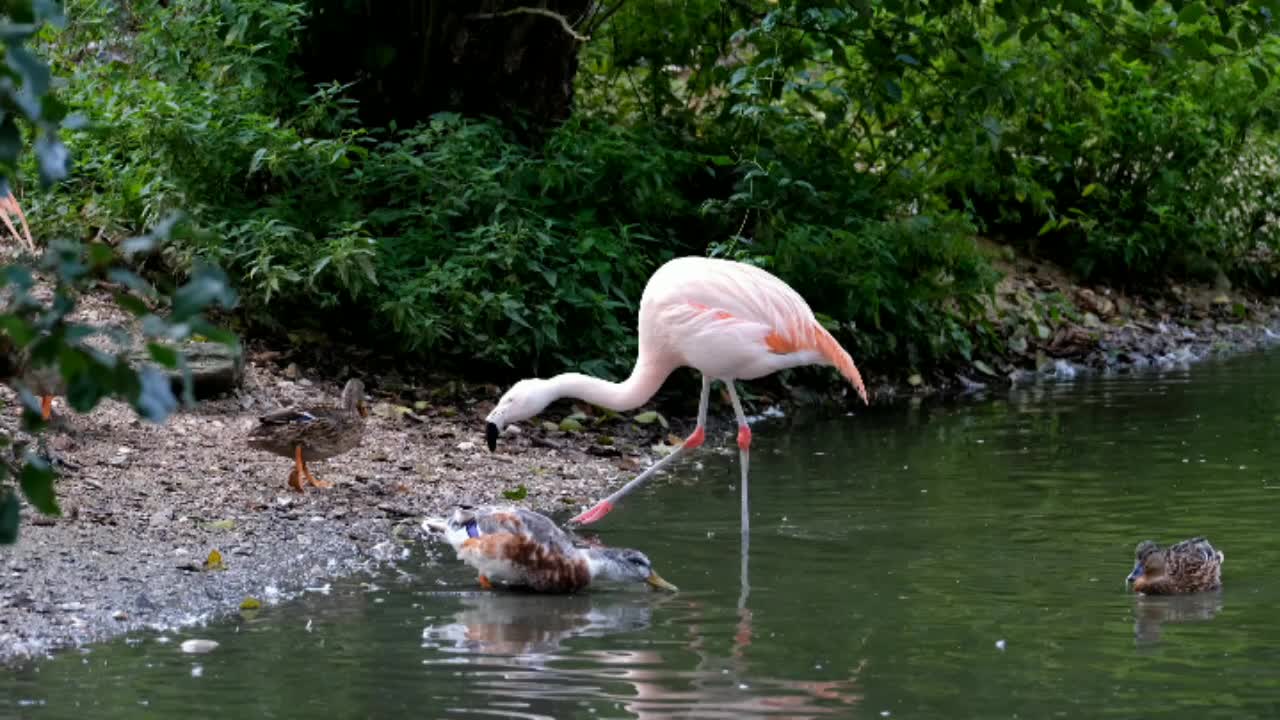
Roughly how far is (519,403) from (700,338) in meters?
0.91

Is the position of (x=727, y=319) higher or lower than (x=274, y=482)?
higher

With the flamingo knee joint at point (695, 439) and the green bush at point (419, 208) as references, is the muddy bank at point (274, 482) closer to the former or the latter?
the green bush at point (419, 208)

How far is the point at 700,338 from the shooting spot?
325 inches

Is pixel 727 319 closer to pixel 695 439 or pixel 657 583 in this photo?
pixel 695 439

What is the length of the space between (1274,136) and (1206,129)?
1.85m

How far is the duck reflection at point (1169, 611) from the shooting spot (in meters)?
6.30

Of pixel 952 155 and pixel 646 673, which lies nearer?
pixel 646 673

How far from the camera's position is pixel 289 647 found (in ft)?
19.7

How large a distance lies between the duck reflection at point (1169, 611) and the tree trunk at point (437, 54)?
672 centimetres

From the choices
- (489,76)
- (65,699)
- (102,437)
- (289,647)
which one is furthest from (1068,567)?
(489,76)

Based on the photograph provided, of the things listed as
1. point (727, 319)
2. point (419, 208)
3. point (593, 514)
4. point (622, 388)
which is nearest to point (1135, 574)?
point (727, 319)

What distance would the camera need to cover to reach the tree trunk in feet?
39.4

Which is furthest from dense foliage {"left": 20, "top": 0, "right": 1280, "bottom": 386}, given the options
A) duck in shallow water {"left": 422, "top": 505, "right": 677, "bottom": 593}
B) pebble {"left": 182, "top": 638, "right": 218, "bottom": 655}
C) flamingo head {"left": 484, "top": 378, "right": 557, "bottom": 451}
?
pebble {"left": 182, "top": 638, "right": 218, "bottom": 655}

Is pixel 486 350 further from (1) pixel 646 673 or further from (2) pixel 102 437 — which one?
(1) pixel 646 673
